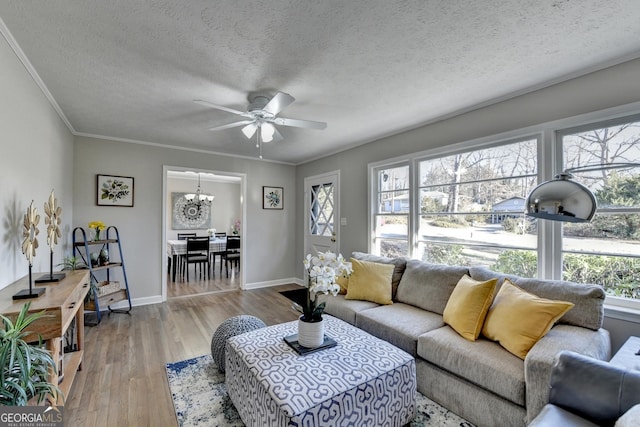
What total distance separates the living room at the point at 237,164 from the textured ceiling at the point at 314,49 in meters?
0.14

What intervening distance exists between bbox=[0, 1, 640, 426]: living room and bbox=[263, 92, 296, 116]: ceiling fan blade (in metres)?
0.21

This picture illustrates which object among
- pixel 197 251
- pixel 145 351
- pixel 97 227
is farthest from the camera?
pixel 197 251

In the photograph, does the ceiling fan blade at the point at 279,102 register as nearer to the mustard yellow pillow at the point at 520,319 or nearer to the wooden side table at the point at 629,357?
the mustard yellow pillow at the point at 520,319

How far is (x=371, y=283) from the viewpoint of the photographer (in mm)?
2895

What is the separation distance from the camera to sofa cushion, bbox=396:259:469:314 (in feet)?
8.29

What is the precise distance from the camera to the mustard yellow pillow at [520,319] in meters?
1.74

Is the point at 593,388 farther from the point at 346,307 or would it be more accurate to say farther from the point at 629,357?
the point at 346,307

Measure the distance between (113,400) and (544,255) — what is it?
3.50 metres

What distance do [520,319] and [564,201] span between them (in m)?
0.82

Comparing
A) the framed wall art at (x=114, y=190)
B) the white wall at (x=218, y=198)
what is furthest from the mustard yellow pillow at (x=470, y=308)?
the white wall at (x=218, y=198)

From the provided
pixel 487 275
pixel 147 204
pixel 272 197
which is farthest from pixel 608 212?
pixel 147 204

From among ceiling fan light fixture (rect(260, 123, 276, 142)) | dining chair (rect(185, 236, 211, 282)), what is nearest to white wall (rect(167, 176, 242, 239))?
dining chair (rect(185, 236, 211, 282))

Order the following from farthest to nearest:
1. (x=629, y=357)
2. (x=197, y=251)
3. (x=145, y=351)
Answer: (x=197, y=251) < (x=145, y=351) < (x=629, y=357)

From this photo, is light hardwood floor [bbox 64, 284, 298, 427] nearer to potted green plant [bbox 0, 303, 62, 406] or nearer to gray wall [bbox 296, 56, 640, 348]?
potted green plant [bbox 0, 303, 62, 406]
